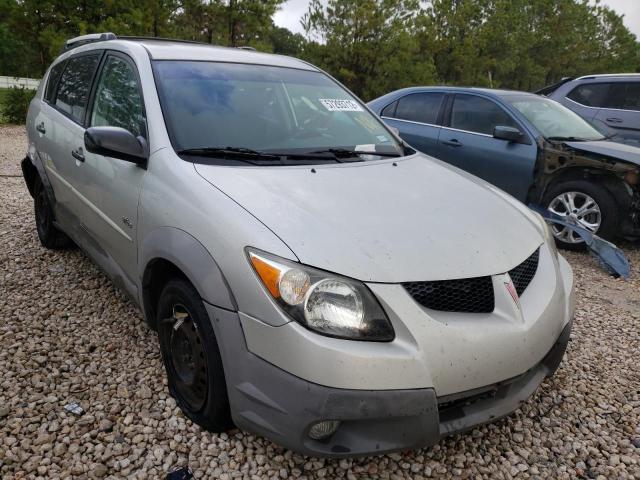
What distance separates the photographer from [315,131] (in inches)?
111

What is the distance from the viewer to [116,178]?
255cm

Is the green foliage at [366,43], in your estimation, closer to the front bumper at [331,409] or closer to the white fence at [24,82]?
the white fence at [24,82]

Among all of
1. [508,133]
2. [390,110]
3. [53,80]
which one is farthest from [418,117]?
[53,80]

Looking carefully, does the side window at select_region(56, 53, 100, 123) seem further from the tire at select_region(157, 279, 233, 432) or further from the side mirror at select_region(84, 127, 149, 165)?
the tire at select_region(157, 279, 233, 432)

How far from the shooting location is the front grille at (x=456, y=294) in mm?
1746

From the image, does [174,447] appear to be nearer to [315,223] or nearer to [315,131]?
[315,223]

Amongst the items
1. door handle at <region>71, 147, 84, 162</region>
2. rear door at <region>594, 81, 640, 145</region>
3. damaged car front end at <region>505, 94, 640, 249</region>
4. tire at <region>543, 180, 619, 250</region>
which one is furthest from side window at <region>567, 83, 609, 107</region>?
door handle at <region>71, 147, 84, 162</region>

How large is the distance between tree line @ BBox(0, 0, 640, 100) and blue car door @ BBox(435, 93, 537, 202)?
1033 cm

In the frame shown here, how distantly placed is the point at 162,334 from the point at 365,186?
1180 millimetres

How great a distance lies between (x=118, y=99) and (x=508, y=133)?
3.94 m

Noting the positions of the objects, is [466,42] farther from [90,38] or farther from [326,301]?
[326,301]

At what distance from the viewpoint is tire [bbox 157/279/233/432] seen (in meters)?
1.91

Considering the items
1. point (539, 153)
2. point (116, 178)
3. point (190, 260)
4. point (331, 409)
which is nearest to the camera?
point (331, 409)

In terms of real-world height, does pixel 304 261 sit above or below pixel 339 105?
below
